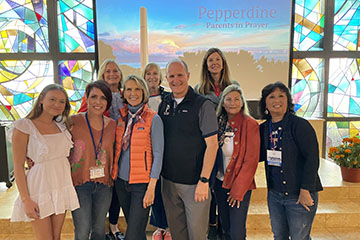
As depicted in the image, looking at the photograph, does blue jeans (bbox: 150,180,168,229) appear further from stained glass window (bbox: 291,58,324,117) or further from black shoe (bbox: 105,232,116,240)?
stained glass window (bbox: 291,58,324,117)

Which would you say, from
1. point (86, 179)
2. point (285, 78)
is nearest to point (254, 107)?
point (285, 78)

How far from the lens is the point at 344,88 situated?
488 cm

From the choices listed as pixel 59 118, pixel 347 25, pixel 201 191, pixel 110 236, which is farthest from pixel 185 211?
pixel 347 25

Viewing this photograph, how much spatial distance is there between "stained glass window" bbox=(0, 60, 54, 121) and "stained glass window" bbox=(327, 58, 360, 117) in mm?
5349

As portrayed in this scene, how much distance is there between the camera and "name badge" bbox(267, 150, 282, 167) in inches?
65.6

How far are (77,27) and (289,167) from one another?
4407 millimetres

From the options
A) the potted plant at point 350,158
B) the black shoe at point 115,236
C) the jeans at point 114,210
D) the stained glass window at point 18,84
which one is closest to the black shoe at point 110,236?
the black shoe at point 115,236

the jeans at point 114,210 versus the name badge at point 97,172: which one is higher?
the name badge at point 97,172

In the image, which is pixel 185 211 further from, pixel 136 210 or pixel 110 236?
pixel 110 236

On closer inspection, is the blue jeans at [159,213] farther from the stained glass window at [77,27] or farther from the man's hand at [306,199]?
the stained glass window at [77,27]

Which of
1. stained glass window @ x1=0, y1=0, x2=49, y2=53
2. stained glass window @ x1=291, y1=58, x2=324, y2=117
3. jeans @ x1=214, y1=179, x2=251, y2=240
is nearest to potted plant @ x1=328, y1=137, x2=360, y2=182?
stained glass window @ x1=291, y1=58, x2=324, y2=117

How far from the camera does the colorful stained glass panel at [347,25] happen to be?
15.5 ft

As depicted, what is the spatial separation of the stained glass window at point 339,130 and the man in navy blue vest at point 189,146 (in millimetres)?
4226

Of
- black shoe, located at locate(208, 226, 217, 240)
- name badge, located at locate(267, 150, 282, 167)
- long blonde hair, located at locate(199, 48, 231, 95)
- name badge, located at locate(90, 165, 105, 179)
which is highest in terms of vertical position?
long blonde hair, located at locate(199, 48, 231, 95)
